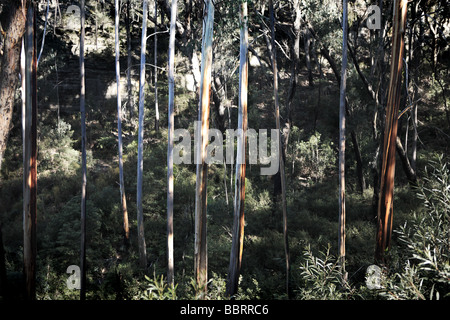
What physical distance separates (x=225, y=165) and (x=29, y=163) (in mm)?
8711

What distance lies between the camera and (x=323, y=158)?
15.9 metres

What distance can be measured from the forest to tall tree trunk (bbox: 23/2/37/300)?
3 centimetres

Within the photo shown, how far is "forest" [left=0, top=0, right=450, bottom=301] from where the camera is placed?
225 inches

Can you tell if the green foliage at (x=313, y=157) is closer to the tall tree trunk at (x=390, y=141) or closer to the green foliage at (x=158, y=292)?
the tall tree trunk at (x=390, y=141)

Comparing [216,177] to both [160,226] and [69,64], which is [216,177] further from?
[69,64]

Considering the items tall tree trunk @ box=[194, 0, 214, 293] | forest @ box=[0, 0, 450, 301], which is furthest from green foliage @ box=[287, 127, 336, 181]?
tall tree trunk @ box=[194, 0, 214, 293]

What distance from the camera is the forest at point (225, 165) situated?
5723mm

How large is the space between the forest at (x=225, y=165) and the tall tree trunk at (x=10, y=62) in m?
0.03

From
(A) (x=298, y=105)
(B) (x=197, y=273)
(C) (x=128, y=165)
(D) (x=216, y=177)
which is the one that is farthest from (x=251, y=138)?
(B) (x=197, y=273)

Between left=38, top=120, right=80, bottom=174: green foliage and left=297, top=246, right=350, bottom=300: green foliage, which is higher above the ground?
left=38, top=120, right=80, bottom=174: green foliage

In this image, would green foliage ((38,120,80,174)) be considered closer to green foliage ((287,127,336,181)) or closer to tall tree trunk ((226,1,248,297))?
green foliage ((287,127,336,181))

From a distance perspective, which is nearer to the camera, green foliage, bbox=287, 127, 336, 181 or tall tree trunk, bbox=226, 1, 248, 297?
tall tree trunk, bbox=226, 1, 248, 297

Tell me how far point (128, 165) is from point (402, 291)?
15.3 metres

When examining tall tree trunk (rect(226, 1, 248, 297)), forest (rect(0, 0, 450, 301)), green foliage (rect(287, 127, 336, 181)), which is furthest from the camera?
green foliage (rect(287, 127, 336, 181))
